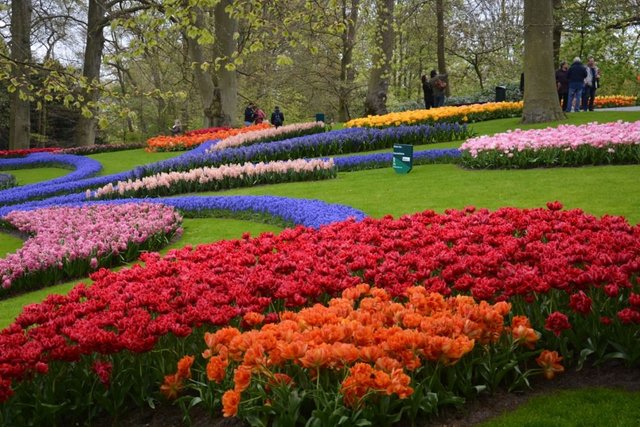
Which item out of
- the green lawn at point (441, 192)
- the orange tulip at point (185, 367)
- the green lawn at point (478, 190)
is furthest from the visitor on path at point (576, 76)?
the orange tulip at point (185, 367)

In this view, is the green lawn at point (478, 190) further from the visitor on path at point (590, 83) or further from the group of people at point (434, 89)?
the group of people at point (434, 89)

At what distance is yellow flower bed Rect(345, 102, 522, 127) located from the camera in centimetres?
1984

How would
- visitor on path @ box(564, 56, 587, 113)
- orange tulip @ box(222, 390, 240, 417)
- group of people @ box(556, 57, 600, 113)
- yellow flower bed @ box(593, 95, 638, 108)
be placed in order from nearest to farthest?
1. orange tulip @ box(222, 390, 240, 417)
2. visitor on path @ box(564, 56, 587, 113)
3. group of people @ box(556, 57, 600, 113)
4. yellow flower bed @ box(593, 95, 638, 108)

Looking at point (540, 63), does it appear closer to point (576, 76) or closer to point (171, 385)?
point (576, 76)

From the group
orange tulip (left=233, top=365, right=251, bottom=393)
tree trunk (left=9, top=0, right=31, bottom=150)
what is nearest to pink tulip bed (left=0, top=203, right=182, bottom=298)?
orange tulip (left=233, top=365, right=251, bottom=393)

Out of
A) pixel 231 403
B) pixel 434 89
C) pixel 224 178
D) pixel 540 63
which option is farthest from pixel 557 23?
pixel 231 403

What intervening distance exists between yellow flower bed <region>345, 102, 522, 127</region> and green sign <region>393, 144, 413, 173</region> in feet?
24.2

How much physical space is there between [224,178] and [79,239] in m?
5.22

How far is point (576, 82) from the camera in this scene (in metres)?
19.8

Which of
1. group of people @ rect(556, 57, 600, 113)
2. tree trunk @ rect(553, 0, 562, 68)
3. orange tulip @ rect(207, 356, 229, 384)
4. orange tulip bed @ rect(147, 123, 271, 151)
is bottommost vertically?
orange tulip @ rect(207, 356, 229, 384)

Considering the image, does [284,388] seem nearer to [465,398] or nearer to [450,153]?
[465,398]

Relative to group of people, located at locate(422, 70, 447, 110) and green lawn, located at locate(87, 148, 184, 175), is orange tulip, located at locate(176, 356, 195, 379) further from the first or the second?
group of people, located at locate(422, 70, 447, 110)

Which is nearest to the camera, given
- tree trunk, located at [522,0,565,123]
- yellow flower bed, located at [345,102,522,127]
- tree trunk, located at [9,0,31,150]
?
tree trunk, located at [522,0,565,123]

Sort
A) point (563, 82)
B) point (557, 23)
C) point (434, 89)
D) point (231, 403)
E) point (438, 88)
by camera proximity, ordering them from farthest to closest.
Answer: point (434, 89) < point (438, 88) < point (557, 23) < point (563, 82) < point (231, 403)
